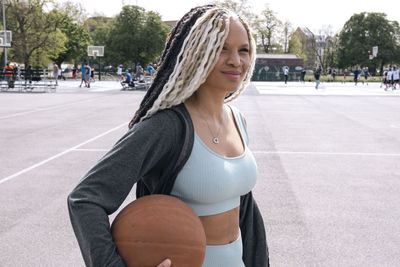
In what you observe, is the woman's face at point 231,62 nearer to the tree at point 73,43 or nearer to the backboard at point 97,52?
the backboard at point 97,52

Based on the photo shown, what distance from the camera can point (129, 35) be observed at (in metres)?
66.6

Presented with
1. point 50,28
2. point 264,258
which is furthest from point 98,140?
point 50,28

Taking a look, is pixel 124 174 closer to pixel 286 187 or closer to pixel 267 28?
pixel 286 187

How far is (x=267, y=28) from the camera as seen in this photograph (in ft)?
260

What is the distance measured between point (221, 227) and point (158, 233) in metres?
0.37

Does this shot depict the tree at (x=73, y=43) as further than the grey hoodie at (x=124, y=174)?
Yes

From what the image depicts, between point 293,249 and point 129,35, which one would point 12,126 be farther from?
point 129,35

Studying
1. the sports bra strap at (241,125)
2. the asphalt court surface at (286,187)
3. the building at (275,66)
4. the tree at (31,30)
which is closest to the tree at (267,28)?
the building at (275,66)

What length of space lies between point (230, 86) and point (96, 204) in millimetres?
742

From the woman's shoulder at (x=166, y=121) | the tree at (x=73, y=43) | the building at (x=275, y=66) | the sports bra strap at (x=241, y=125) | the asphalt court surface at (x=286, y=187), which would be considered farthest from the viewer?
the tree at (x=73, y=43)

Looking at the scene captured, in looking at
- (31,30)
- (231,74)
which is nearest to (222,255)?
(231,74)

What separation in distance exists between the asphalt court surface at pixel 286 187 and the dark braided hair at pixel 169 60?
2825 millimetres

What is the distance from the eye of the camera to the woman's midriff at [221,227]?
5.89 feet

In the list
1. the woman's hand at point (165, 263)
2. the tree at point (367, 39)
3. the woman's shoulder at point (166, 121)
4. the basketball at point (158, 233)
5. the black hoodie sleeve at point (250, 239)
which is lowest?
the black hoodie sleeve at point (250, 239)
